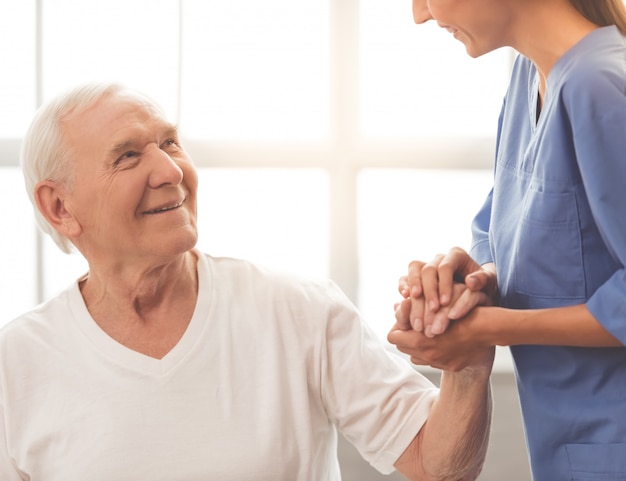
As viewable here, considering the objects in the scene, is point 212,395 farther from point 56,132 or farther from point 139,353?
point 56,132

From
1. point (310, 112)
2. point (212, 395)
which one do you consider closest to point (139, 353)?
point (212, 395)

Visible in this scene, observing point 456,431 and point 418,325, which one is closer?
point 418,325

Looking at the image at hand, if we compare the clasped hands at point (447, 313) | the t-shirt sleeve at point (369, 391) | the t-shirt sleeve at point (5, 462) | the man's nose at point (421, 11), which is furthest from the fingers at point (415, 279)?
the t-shirt sleeve at point (5, 462)

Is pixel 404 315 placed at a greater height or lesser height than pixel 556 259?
lesser

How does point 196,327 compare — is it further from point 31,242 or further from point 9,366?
point 31,242

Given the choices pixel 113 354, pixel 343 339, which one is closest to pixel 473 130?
pixel 343 339

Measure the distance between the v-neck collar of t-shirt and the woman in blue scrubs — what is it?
17.7 inches

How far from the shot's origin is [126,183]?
5.66 ft

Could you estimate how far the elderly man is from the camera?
1707 millimetres

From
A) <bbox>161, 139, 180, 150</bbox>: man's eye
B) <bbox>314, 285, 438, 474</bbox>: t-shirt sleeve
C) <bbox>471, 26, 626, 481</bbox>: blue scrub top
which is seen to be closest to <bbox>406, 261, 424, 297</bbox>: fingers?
<bbox>471, 26, 626, 481</bbox>: blue scrub top

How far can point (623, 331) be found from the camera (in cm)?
125

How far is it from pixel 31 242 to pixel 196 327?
150cm

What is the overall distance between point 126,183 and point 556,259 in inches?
32.9

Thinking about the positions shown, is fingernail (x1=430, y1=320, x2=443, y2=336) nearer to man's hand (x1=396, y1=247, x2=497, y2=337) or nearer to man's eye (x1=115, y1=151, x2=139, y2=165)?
man's hand (x1=396, y1=247, x2=497, y2=337)
